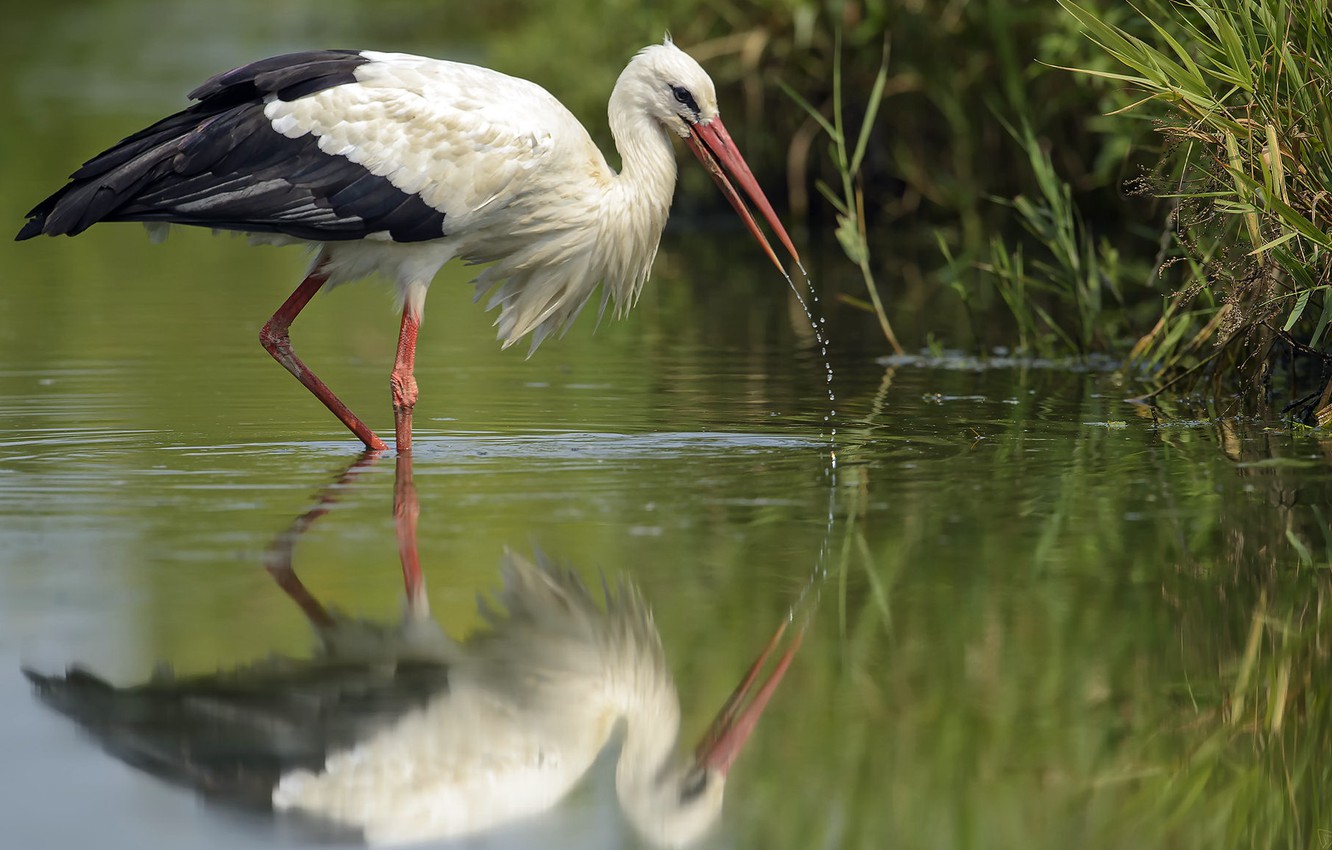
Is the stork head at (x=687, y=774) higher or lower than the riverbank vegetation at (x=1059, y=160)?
lower

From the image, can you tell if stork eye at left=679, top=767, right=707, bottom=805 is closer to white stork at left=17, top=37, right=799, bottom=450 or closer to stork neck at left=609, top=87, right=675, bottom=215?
white stork at left=17, top=37, right=799, bottom=450

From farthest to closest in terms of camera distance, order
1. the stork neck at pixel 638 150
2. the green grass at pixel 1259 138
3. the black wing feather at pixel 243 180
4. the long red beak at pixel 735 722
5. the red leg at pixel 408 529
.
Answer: the stork neck at pixel 638 150, the black wing feather at pixel 243 180, the green grass at pixel 1259 138, the red leg at pixel 408 529, the long red beak at pixel 735 722

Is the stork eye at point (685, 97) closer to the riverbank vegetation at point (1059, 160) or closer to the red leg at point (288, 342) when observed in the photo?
the riverbank vegetation at point (1059, 160)

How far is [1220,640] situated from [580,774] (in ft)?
5.39

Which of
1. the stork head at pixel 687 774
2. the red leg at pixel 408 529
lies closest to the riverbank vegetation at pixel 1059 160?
the red leg at pixel 408 529

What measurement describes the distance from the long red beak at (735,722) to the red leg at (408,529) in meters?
0.98

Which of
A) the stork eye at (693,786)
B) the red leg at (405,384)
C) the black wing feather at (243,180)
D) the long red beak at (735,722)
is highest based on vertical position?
the black wing feather at (243,180)

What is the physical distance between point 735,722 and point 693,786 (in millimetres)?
315

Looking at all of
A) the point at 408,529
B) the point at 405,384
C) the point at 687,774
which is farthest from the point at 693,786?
the point at 405,384

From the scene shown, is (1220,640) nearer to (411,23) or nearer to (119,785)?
(119,785)

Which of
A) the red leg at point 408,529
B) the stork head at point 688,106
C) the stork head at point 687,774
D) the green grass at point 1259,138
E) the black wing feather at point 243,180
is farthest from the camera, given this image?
the stork head at point 688,106

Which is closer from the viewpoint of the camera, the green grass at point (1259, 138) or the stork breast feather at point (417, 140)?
the green grass at point (1259, 138)

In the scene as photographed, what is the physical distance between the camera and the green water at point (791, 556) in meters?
3.83

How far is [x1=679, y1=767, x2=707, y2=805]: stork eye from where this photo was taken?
385 cm
